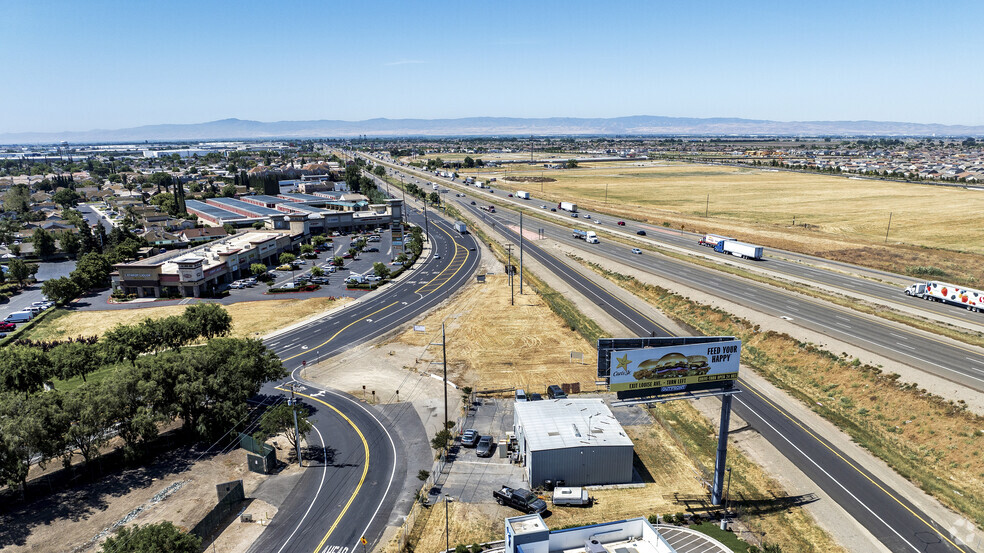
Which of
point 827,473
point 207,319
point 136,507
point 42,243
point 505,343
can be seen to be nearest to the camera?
point 136,507

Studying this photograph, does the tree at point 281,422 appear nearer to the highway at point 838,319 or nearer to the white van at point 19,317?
the highway at point 838,319

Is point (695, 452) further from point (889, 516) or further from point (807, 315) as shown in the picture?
point (807, 315)

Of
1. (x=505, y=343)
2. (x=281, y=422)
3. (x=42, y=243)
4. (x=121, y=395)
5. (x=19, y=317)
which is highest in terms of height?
Result: (x=42, y=243)

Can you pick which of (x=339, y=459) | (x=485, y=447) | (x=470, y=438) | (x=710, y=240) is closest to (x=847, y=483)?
(x=485, y=447)

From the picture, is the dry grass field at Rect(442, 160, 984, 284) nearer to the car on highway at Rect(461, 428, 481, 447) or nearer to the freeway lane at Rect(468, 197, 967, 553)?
the freeway lane at Rect(468, 197, 967, 553)

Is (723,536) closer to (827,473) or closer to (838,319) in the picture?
(827,473)

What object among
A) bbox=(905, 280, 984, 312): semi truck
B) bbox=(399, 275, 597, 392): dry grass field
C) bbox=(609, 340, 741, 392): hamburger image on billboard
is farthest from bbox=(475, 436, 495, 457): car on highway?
bbox=(905, 280, 984, 312): semi truck

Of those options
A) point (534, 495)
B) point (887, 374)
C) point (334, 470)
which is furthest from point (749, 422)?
point (334, 470)
